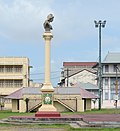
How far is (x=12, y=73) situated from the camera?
284ft

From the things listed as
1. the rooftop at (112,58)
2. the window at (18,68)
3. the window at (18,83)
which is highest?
the rooftop at (112,58)

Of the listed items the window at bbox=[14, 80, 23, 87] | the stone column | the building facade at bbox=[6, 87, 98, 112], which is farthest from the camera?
the window at bbox=[14, 80, 23, 87]

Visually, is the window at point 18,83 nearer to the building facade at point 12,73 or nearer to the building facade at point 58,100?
the building facade at point 12,73

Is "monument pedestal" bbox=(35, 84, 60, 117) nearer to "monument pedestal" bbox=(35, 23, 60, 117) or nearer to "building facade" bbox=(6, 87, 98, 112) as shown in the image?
"monument pedestal" bbox=(35, 23, 60, 117)

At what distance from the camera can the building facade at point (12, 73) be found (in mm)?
86125

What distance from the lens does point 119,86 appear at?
8056 centimetres

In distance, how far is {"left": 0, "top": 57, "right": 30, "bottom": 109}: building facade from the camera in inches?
3391

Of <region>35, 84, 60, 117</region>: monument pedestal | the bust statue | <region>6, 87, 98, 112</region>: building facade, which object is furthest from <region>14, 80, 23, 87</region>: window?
<region>35, 84, 60, 117</region>: monument pedestal

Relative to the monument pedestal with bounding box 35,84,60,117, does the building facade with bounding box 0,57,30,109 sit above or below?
above

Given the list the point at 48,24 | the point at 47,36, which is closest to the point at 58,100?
the point at 48,24

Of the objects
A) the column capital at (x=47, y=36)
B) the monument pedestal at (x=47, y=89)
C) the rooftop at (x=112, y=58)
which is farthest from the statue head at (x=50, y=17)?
the rooftop at (x=112, y=58)

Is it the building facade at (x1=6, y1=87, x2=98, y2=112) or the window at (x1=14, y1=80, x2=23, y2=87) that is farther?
the window at (x1=14, y1=80, x2=23, y2=87)

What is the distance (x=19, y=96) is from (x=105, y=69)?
2769 centimetres

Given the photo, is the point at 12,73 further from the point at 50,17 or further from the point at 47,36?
the point at 47,36
